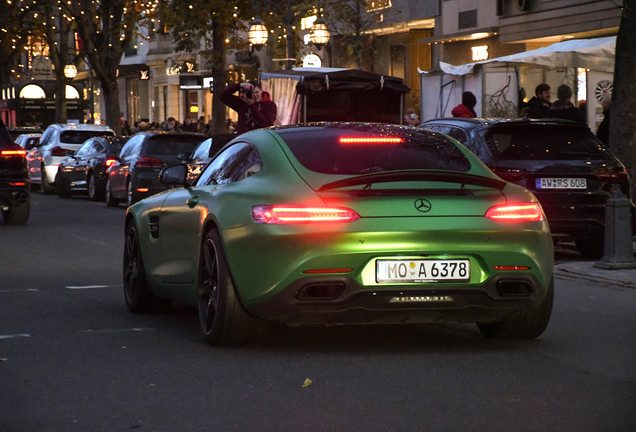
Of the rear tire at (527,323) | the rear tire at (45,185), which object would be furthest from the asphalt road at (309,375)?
the rear tire at (45,185)

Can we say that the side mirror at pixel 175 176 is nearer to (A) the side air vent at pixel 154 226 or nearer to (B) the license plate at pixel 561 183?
(A) the side air vent at pixel 154 226

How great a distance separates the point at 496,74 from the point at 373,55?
55.2ft

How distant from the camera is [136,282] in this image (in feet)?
29.0

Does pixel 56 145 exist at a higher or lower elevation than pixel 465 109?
lower

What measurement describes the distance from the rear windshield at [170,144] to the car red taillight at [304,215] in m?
15.9

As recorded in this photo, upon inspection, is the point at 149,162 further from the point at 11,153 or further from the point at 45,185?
the point at 45,185

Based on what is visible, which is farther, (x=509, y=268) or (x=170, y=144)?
(x=170, y=144)

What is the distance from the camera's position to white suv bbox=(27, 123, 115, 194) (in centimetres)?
2945

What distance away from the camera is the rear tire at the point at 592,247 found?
1332cm

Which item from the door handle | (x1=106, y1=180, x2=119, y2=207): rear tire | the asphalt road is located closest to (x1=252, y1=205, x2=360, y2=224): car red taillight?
the asphalt road

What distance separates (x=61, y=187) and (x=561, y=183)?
17411 millimetres

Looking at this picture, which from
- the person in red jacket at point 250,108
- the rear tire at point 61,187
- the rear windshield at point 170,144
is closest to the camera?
the person in red jacket at point 250,108

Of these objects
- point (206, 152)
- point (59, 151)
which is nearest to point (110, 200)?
point (206, 152)

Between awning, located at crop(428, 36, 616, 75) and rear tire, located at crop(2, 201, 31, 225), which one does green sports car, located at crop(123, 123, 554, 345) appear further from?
awning, located at crop(428, 36, 616, 75)
